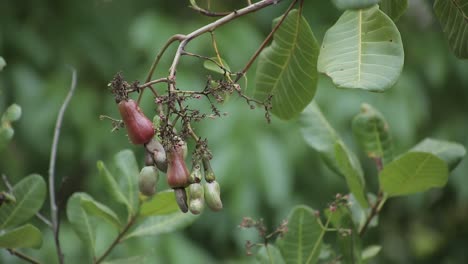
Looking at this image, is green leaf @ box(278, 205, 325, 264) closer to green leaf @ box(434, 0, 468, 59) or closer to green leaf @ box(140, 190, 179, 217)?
green leaf @ box(140, 190, 179, 217)

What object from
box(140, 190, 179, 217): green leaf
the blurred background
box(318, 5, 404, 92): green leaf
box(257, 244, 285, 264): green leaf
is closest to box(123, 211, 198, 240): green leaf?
box(140, 190, 179, 217): green leaf

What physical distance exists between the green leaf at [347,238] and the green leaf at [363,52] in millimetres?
223

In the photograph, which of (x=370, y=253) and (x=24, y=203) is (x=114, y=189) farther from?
(x=370, y=253)

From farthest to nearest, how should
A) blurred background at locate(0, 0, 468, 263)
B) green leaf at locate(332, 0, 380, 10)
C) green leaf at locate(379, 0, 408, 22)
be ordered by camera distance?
blurred background at locate(0, 0, 468, 263), green leaf at locate(379, 0, 408, 22), green leaf at locate(332, 0, 380, 10)

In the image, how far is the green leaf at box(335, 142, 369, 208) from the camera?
1.00 m

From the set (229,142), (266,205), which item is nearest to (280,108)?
(229,142)

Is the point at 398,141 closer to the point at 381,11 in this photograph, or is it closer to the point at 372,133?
the point at 372,133

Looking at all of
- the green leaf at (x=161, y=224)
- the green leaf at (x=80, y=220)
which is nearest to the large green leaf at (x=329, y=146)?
the green leaf at (x=161, y=224)

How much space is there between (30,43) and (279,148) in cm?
113

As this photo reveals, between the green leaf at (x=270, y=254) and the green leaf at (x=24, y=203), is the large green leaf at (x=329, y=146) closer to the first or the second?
the green leaf at (x=270, y=254)

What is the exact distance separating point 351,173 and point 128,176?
30 cm

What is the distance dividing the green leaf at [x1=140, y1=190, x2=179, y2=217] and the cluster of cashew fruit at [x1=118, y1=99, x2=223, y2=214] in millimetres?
252

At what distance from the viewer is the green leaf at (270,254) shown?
97 cm

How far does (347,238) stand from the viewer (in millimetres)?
945
